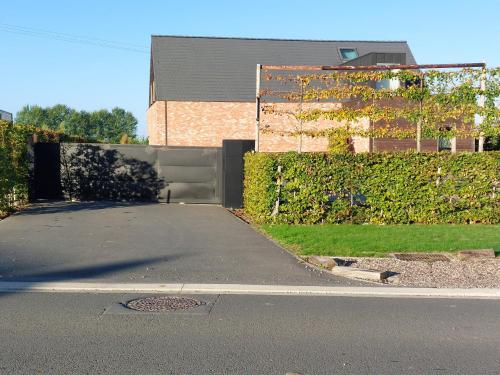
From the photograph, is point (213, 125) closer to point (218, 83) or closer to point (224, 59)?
point (218, 83)

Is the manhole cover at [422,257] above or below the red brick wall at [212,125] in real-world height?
below

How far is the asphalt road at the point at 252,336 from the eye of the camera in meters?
5.38

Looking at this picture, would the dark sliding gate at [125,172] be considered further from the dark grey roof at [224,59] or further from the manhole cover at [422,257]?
the dark grey roof at [224,59]

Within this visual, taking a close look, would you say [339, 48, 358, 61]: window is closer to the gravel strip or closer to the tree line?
the gravel strip

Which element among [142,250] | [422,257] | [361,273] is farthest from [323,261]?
[142,250]

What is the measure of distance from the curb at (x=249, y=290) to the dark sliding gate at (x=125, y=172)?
1170 cm

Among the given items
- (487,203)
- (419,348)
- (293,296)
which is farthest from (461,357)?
(487,203)

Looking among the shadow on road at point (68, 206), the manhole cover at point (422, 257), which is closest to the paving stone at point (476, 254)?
the manhole cover at point (422, 257)

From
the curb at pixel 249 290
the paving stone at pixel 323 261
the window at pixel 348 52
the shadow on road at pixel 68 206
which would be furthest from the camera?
the window at pixel 348 52

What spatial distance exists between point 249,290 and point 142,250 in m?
3.48

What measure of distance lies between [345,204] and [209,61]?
84.2 feet

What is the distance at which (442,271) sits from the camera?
10031mm

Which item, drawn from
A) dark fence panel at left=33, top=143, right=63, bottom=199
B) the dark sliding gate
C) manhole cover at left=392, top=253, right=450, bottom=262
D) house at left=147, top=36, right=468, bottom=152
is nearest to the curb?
manhole cover at left=392, top=253, right=450, bottom=262

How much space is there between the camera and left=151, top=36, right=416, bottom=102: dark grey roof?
3700cm
